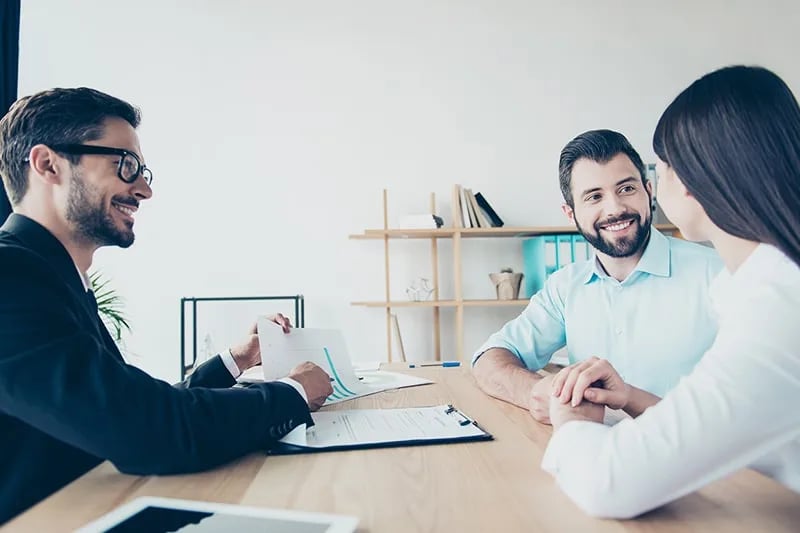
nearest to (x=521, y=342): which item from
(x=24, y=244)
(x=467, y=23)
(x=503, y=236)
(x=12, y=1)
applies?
(x=24, y=244)

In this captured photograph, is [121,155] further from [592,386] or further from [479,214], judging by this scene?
[479,214]

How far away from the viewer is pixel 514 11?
3.21m

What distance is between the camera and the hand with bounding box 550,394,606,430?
0.75 m

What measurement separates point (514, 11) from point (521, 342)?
2.47m

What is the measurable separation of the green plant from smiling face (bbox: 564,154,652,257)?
97.4 inches

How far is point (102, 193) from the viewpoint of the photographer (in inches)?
43.8

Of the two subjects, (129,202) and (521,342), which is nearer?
(129,202)

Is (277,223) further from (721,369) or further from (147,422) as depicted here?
(721,369)

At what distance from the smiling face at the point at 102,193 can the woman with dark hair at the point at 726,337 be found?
38.2 inches

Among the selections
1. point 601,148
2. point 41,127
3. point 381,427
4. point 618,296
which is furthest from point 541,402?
point 41,127

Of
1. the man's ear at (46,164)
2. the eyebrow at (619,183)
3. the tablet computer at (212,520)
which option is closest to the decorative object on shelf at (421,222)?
the eyebrow at (619,183)

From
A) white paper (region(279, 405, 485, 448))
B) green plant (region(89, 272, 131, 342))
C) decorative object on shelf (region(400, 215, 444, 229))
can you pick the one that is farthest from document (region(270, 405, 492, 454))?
green plant (region(89, 272, 131, 342))

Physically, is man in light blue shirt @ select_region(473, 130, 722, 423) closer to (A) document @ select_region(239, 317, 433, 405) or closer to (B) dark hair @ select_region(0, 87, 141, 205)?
(A) document @ select_region(239, 317, 433, 405)

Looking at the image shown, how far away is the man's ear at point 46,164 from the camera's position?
104 centimetres
